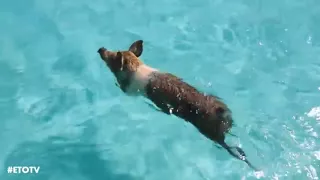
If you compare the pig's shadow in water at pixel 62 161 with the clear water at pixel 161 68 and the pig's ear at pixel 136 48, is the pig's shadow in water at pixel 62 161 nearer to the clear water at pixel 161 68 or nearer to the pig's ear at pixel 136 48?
the clear water at pixel 161 68

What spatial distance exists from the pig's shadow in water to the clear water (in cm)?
1

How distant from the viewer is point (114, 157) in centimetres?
611

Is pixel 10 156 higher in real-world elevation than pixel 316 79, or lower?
lower

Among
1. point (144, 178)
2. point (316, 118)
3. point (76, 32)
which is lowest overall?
point (144, 178)

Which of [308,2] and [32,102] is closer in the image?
[32,102]

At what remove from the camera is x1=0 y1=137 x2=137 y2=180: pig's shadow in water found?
5980mm

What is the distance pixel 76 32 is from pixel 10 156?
2170 mm

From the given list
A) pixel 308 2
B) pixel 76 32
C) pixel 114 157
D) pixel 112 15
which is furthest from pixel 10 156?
pixel 308 2

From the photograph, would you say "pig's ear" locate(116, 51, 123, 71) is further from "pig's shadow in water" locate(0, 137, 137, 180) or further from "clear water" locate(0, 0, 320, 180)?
"pig's shadow in water" locate(0, 137, 137, 180)

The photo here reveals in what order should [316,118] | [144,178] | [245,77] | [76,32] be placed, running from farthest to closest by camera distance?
[76,32]
[245,77]
[316,118]
[144,178]

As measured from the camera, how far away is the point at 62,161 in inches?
242

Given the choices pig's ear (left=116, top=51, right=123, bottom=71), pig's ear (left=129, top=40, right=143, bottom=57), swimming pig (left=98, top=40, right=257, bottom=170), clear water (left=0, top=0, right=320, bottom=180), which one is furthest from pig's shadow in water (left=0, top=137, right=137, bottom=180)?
pig's ear (left=129, top=40, right=143, bottom=57)

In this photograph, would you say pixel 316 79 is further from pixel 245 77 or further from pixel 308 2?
pixel 308 2

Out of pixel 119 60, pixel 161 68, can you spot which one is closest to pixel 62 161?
pixel 119 60
